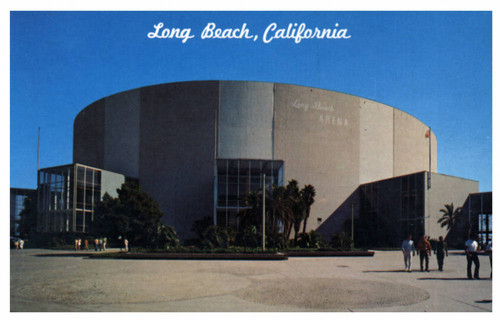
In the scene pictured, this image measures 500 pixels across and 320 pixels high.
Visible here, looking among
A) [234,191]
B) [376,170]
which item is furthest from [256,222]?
[376,170]

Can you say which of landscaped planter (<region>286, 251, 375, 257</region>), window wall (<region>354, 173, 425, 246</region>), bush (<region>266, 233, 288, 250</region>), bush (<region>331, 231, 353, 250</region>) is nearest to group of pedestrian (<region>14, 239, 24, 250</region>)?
bush (<region>266, 233, 288, 250</region>)

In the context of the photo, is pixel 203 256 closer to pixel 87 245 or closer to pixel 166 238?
pixel 166 238

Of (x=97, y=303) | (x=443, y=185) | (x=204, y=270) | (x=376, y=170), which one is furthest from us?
(x=376, y=170)

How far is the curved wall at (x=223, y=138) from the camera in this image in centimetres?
5109

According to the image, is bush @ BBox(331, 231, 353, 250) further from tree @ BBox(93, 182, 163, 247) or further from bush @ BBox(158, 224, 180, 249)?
tree @ BBox(93, 182, 163, 247)

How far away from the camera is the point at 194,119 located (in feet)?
169

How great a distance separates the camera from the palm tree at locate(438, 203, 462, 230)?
41906mm

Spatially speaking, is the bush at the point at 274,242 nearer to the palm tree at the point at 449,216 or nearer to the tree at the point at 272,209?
the tree at the point at 272,209

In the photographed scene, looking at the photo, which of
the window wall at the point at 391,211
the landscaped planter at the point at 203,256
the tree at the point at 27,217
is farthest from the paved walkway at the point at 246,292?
the tree at the point at 27,217

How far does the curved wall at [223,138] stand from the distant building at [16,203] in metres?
10.0

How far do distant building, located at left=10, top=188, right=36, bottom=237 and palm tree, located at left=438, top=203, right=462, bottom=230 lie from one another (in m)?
47.7

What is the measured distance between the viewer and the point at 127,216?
4119cm

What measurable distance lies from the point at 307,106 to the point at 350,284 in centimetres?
4242

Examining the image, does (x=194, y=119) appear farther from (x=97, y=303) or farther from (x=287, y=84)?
(x=97, y=303)
